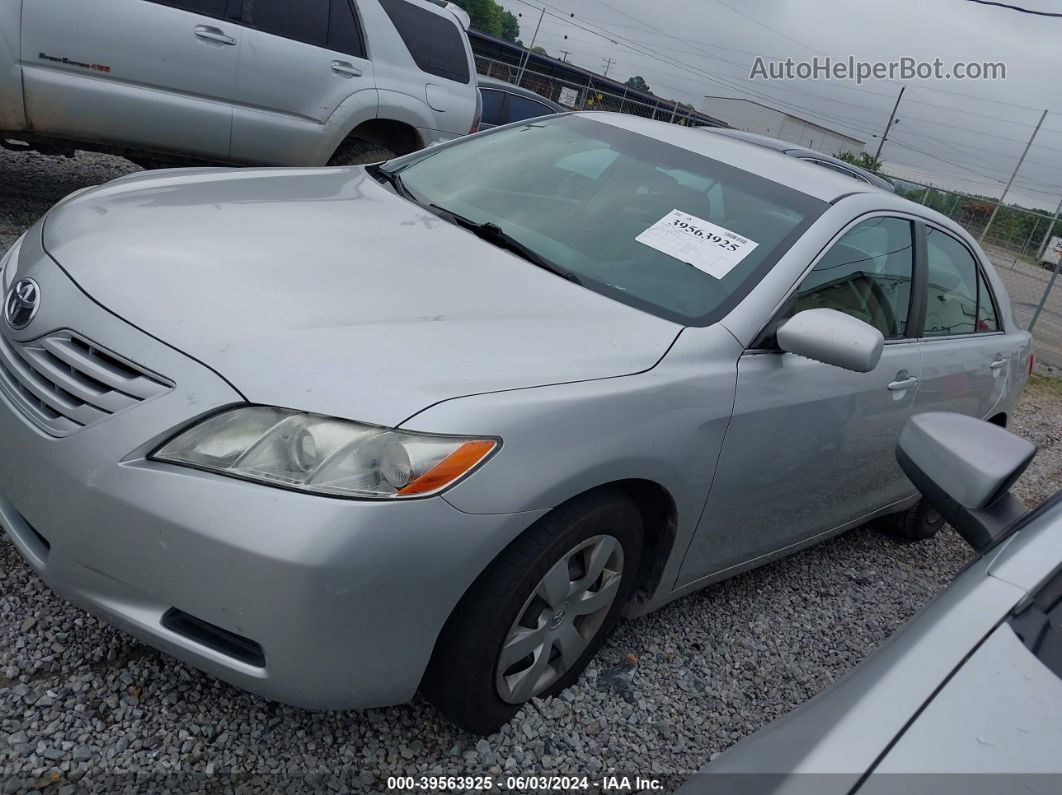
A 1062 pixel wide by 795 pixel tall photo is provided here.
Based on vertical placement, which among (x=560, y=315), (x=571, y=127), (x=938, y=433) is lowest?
(x=560, y=315)

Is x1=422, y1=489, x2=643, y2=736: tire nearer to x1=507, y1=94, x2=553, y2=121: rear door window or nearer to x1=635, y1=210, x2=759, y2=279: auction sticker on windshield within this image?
x1=635, y1=210, x2=759, y2=279: auction sticker on windshield

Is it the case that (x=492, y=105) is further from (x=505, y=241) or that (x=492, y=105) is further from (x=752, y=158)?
(x=505, y=241)

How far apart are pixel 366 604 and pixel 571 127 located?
2.36m

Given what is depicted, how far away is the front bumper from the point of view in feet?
5.72

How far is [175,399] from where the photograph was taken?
6.08ft

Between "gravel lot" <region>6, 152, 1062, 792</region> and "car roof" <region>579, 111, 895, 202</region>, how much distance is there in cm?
153

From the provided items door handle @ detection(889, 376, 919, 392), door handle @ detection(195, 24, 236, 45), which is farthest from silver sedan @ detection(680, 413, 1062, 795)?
door handle @ detection(195, 24, 236, 45)

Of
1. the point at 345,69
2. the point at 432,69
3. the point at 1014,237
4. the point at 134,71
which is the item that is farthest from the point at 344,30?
the point at 1014,237

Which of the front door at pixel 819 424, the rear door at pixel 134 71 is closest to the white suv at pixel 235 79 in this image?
the rear door at pixel 134 71

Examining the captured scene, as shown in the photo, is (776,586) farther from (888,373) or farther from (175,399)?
(175,399)

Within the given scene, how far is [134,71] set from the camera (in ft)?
16.7

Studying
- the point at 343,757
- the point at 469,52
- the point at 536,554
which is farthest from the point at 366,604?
the point at 469,52

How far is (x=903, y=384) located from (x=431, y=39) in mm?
4743

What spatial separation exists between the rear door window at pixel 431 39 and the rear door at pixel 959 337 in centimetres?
414
